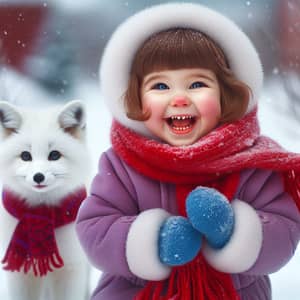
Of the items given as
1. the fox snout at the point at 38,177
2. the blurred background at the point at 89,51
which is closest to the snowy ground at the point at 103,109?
the blurred background at the point at 89,51

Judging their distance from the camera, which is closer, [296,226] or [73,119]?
[296,226]

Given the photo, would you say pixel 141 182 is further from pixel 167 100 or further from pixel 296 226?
pixel 296 226

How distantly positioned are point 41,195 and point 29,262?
0.45ft

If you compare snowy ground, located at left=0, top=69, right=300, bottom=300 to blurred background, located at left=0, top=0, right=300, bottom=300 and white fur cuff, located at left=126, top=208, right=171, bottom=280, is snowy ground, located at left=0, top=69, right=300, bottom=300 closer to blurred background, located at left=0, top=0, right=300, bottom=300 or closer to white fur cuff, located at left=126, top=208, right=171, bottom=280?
blurred background, located at left=0, top=0, right=300, bottom=300

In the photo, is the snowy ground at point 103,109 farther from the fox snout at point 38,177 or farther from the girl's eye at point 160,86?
the girl's eye at point 160,86

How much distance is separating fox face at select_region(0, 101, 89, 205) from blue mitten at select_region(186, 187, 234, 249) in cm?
38

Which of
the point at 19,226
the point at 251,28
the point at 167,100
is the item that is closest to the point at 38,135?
the point at 19,226

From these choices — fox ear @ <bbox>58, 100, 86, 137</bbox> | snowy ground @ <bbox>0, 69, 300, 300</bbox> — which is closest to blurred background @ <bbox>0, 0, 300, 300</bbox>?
snowy ground @ <bbox>0, 69, 300, 300</bbox>

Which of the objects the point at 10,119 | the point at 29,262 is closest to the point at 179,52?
the point at 10,119

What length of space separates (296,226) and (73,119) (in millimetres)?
515

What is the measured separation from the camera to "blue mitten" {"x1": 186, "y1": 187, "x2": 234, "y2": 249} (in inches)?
32.5

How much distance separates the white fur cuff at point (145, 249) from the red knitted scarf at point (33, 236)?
33 cm

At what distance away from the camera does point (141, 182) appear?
0.96m

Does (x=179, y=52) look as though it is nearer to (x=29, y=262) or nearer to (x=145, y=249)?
(x=145, y=249)
